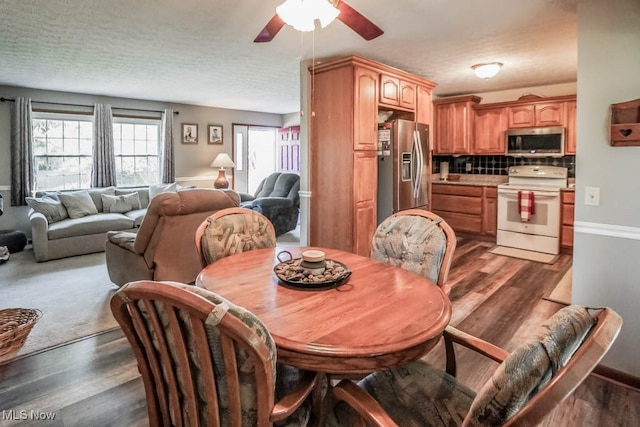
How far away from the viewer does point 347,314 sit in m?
1.36

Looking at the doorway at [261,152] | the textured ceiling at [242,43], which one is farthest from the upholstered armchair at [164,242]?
the doorway at [261,152]

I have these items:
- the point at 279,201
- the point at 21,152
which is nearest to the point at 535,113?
the point at 279,201

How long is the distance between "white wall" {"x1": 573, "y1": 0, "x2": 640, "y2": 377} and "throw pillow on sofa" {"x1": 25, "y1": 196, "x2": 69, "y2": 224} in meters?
6.01

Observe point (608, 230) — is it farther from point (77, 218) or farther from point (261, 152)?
point (261, 152)

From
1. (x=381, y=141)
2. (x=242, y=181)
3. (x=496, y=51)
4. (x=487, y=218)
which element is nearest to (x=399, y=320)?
(x=381, y=141)

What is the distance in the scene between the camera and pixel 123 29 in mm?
3133

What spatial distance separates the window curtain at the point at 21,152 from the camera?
216 inches

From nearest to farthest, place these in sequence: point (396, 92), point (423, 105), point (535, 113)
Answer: point (396, 92), point (423, 105), point (535, 113)

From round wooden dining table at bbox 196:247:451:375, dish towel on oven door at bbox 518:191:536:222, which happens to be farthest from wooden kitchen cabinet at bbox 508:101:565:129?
round wooden dining table at bbox 196:247:451:375

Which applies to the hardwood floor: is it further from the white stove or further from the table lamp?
the table lamp

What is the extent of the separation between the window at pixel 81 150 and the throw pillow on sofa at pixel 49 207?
89cm

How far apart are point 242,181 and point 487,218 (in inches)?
203

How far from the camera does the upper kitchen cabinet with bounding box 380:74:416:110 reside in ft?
13.6

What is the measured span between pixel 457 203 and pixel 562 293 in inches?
105
